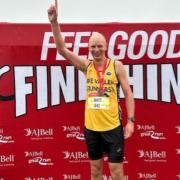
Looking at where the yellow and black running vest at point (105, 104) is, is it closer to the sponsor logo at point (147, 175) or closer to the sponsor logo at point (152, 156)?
the sponsor logo at point (152, 156)

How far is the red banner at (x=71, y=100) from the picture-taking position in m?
3.85

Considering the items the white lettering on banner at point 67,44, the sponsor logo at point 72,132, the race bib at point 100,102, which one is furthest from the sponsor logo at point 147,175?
the white lettering on banner at point 67,44

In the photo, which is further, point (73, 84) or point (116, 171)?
point (73, 84)

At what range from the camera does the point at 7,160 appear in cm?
392

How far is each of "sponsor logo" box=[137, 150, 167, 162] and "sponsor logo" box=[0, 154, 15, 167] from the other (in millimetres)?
1149

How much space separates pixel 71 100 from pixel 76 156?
517 millimetres

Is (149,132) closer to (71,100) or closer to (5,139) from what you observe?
(71,100)

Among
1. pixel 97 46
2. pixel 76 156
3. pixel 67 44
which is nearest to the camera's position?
pixel 97 46

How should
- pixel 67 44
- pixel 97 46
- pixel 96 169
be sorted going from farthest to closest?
pixel 67 44 → pixel 96 169 → pixel 97 46

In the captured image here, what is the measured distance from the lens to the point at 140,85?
3.91m

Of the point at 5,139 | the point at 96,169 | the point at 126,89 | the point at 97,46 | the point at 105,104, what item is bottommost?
the point at 96,169

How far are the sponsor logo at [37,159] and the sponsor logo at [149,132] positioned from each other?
2.85ft

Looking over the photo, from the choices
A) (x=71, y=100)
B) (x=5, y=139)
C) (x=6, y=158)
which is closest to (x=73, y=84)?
(x=71, y=100)

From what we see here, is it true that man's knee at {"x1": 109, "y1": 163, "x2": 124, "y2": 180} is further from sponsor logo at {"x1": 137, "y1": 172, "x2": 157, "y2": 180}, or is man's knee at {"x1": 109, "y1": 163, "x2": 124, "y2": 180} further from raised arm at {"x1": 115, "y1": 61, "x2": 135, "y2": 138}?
sponsor logo at {"x1": 137, "y1": 172, "x2": 157, "y2": 180}
